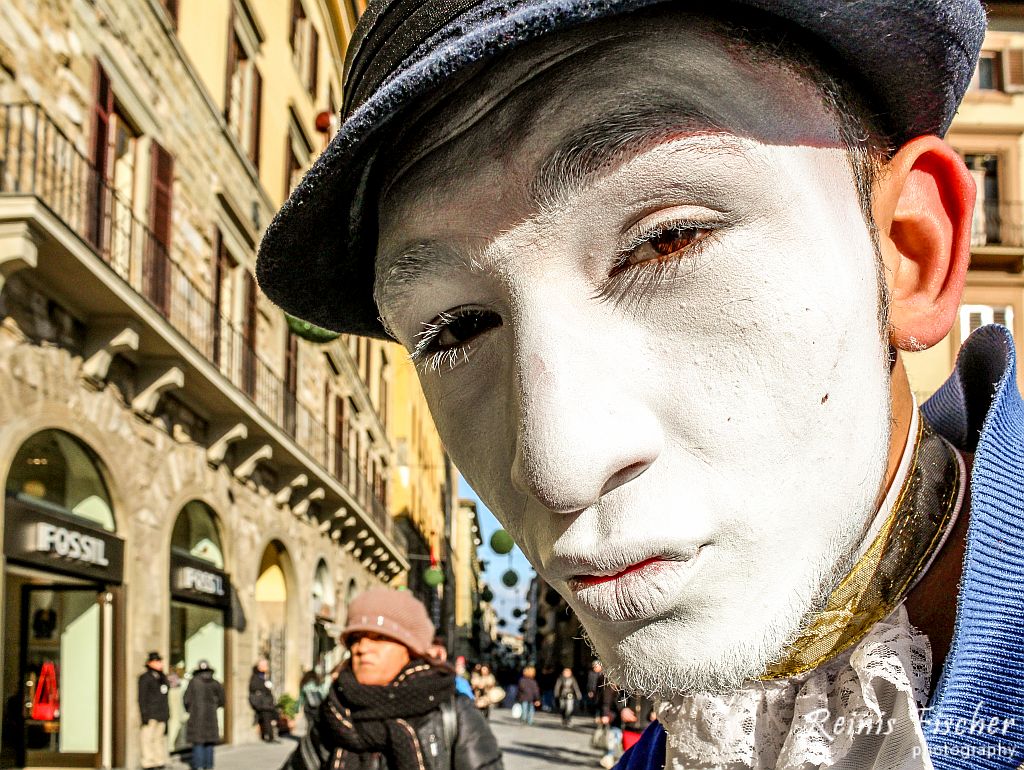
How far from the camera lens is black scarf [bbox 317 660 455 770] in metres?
5.01

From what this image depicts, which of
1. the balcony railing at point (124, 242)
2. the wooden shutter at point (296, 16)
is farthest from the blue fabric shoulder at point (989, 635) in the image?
the wooden shutter at point (296, 16)

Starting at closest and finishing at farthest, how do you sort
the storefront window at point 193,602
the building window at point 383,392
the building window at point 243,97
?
the storefront window at point 193,602, the building window at point 243,97, the building window at point 383,392

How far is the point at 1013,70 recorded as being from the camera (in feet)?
74.6

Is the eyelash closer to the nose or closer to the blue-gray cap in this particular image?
the nose

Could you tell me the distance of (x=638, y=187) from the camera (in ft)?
3.13

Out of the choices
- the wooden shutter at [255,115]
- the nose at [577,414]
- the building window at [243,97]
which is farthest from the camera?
the wooden shutter at [255,115]

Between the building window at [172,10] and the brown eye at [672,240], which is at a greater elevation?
the building window at [172,10]

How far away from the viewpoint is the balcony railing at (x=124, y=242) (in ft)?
30.6

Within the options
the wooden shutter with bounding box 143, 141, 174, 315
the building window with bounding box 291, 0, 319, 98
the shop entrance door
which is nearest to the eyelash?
the shop entrance door

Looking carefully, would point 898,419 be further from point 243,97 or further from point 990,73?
point 990,73

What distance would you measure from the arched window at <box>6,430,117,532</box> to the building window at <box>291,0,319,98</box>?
38.9 ft

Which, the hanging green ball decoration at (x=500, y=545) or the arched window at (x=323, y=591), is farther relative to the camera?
the arched window at (x=323, y=591)

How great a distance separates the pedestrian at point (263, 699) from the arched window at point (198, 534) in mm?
1722

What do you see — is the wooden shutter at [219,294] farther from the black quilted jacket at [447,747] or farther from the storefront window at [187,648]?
the black quilted jacket at [447,747]
